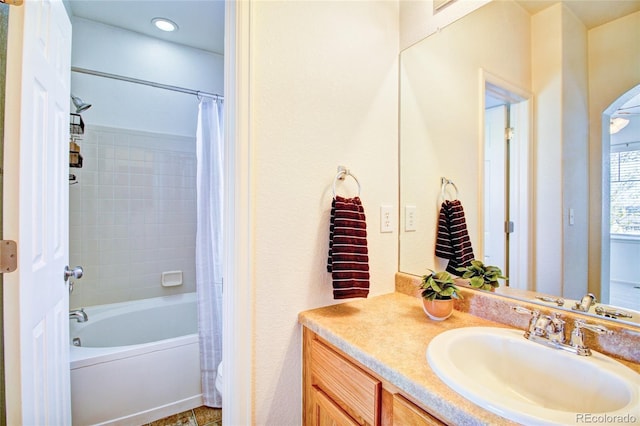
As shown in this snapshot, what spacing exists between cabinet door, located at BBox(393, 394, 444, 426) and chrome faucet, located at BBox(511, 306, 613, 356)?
1.32 ft

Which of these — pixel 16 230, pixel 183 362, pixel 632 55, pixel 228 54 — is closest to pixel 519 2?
pixel 632 55

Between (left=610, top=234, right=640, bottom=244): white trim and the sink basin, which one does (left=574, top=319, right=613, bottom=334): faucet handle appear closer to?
the sink basin

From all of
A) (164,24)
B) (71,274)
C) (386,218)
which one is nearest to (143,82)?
(164,24)

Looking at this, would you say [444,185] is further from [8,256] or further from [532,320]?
[8,256]

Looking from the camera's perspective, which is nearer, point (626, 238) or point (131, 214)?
point (626, 238)

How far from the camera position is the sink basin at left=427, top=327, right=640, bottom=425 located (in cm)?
49

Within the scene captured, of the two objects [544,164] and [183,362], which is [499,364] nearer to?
[544,164]

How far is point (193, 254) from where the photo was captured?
8.16ft

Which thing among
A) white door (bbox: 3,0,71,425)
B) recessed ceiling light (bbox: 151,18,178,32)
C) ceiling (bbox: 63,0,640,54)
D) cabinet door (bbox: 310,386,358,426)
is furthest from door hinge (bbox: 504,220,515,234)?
recessed ceiling light (bbox: 151,18,178,32)

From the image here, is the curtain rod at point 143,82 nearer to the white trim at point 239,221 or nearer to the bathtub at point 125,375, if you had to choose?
the white trim at point 239,221

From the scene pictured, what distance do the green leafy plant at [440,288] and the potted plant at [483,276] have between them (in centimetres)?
9

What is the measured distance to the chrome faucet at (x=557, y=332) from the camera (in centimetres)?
71

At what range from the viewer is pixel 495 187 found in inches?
43.1

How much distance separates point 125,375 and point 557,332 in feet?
6.56
